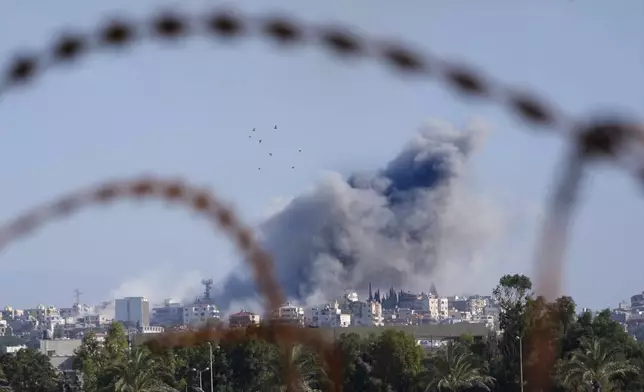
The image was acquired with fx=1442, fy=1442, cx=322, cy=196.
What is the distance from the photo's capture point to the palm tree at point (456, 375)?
61.4m

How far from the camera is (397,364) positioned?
7106 cm

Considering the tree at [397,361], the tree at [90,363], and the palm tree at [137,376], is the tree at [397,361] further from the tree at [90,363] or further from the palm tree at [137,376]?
the tree at [90,363]

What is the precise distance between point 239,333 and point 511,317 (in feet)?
49.3

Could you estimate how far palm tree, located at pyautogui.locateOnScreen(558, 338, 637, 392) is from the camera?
54.6 m

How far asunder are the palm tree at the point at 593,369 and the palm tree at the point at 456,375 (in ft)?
17.6

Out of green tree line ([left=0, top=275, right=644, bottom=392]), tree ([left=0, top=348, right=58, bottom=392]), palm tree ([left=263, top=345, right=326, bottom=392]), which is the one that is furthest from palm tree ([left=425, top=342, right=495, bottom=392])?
tree ([left=0, top=348, right=58, bottom=392])

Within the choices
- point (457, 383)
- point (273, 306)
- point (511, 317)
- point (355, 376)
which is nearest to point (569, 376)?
point (457, 383)

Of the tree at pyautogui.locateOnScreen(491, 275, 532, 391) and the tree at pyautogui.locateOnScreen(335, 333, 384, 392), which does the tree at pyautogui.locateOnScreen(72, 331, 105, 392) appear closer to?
the tree at pyautogui.locateOnScreen(335, 333, 384, 392)

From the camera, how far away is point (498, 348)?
68.9m

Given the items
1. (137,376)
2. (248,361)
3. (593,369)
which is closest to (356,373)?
(248,361)

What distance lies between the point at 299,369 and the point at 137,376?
23.0 feet

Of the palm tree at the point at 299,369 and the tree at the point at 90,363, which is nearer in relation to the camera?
the palm tree at the point at 299,369

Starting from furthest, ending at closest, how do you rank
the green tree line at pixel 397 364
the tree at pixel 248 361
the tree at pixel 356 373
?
the tree at pixel 248 361 → the tree at pixel 356 373 → the green tree line at pixel 397 364

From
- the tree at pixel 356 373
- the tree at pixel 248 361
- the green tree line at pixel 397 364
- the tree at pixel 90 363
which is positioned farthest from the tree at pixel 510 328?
the tree at pixel 90 363
